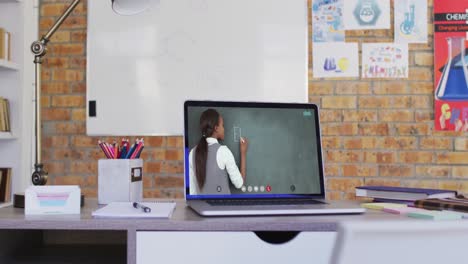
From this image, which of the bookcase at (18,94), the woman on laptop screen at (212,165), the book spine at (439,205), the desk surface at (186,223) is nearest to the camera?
the desk surface at (186,223)

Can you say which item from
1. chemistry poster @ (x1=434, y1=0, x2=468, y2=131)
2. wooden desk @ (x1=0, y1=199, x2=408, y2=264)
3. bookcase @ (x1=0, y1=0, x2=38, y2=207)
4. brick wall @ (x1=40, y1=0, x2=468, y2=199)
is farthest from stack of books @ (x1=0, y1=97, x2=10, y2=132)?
chemistry poster @ (x1=434, y1=0, x2=468, y2=131)

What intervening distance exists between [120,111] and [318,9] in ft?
3.99

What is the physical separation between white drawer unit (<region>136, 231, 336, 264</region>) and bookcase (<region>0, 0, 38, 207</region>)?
5.95ft

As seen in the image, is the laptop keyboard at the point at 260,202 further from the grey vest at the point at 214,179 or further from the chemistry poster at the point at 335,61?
the chemistry poster at the point at 335,61

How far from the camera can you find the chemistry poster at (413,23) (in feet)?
8.62

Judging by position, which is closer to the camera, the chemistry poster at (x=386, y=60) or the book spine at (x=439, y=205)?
the book spine at (x=439, y=205)

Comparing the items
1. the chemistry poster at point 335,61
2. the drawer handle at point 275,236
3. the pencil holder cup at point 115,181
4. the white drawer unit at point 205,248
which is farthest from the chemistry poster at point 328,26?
the white drawer unit at point 205,248

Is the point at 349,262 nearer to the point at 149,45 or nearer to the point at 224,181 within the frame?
the point at 224,181

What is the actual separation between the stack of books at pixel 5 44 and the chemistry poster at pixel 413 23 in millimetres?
2070

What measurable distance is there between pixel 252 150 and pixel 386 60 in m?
1.58

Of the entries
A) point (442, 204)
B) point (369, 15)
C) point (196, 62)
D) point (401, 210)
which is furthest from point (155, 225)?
point (369, 15)

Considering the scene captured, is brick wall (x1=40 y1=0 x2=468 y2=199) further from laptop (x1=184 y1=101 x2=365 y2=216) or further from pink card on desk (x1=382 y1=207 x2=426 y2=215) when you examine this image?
Answer: pink card on desk (x1=382 y1=207 x2=426 y2=215)

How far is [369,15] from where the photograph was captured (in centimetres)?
264

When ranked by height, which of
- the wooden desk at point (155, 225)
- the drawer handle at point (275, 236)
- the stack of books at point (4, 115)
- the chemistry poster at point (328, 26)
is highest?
the chemistry poster at point (328, 26)
